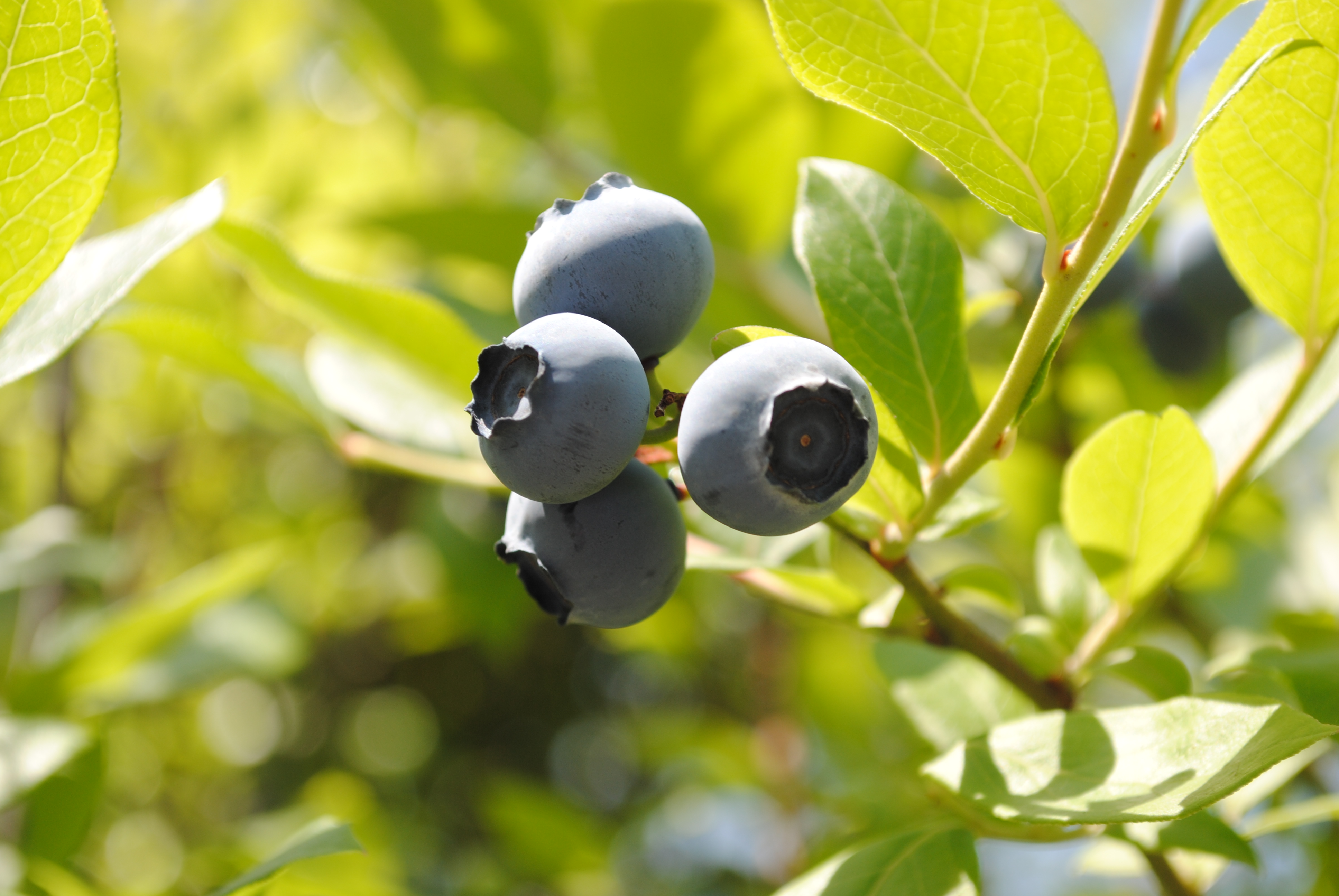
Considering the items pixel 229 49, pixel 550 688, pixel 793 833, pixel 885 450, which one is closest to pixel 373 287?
pixel 885 450

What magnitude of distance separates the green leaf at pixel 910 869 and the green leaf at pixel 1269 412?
0.43 metres

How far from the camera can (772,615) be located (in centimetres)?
233

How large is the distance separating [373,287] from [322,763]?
2254 millimetres

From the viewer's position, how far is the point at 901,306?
730 millimetres

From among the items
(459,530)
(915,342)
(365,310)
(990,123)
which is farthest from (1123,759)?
(459,530)

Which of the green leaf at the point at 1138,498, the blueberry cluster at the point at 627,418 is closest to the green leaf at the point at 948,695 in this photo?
Result: the green leaf at the point at 1138,498

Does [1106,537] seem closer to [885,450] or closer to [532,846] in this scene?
[885,450]

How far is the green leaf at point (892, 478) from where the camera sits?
699 millimetres

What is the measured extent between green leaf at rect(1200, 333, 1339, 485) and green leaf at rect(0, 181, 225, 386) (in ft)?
2.93

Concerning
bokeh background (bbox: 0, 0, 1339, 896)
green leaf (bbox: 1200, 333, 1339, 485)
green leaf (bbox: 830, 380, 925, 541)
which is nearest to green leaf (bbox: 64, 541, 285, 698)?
bokeh background (bbox: 0, 0, 1339, 896)

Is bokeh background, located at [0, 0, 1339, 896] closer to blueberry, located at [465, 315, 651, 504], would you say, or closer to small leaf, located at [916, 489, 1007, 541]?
small leaf, located at [916, 489, 1007, 541]

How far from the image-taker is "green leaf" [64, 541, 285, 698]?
54.1 inches

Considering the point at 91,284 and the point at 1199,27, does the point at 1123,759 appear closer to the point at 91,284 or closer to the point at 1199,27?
the point at 1199,27

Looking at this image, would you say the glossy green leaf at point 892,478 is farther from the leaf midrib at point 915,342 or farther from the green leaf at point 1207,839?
the green leaf at point 1207,839
